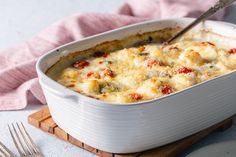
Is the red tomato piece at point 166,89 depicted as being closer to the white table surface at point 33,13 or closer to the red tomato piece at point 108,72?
the red tomato piece at point 108,72

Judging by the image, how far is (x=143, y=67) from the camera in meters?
2.37

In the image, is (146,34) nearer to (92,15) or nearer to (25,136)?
(92,15)

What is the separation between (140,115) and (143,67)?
0.53 meters

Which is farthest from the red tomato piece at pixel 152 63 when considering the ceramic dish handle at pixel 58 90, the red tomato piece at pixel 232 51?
A: the ceramic dish handle at pixel 58 90

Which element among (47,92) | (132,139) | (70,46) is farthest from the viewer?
(70,46)

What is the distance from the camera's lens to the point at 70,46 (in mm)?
2439

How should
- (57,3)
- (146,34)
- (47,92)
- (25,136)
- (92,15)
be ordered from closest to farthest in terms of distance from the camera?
(47,92) < (25,136) < (146,34) < (92,15) < (57,3)

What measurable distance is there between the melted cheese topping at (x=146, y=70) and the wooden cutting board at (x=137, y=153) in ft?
0.59

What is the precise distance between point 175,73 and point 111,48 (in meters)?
0.43

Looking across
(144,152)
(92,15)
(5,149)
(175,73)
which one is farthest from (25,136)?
(92,15)

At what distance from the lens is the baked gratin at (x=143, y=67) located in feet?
7.04

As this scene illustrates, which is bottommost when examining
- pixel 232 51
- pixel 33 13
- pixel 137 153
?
pixel 33 13

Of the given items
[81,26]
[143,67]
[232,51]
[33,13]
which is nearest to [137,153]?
[143,67]

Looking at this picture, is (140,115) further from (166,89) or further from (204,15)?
(204,15)
